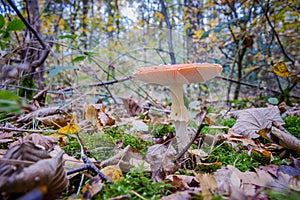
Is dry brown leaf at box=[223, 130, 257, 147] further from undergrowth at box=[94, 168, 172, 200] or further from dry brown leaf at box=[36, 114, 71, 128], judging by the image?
dry brown leaf at box=[36, 114, 71, 128]

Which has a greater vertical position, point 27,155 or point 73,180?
point 27,155

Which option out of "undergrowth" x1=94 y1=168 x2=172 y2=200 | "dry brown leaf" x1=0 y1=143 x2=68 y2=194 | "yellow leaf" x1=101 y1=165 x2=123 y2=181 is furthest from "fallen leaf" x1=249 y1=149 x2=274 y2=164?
"dry brown leaf" x1=0 y1=143 x2=68 y2=194

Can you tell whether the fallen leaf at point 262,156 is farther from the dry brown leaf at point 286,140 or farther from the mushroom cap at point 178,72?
the mushroom cap at point 178,72

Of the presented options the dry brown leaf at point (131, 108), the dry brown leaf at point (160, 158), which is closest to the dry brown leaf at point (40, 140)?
the dry brown leaf at point (160, 158)

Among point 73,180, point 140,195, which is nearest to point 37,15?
point 73,180

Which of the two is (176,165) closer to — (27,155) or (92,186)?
(92,186)

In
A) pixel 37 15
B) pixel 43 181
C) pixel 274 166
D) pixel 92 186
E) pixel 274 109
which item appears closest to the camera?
pixel 43 181

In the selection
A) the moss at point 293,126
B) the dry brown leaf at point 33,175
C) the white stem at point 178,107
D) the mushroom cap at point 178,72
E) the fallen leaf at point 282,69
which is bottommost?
the moss at point 293,126
